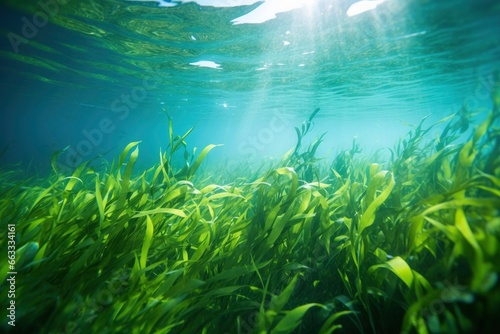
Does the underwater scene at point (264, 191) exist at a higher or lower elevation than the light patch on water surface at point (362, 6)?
lower

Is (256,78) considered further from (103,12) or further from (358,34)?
(103,12)

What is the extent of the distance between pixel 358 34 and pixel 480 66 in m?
10.8

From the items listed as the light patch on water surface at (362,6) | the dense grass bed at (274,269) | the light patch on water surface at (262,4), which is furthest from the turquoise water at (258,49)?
the dense grass bed at (274,269)

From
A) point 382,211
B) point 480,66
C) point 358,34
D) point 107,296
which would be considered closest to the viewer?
point 107,296

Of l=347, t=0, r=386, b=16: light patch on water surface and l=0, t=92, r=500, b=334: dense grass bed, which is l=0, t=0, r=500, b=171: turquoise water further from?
l=0, t=92, r=500, b=334: dense grass bed

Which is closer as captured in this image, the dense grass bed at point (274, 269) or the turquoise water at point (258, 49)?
the dense grass bed at point (274, 269)

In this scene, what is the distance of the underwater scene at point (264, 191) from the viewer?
1.58m

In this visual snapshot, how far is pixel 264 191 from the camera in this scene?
270 centimetres

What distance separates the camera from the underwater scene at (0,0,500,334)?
5.18 ft

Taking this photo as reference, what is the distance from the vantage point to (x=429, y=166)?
3.22 metres

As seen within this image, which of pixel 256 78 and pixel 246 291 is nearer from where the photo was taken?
pixel 246 291

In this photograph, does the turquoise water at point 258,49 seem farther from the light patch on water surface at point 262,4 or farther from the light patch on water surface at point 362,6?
the light patch on water surface at point 362,6

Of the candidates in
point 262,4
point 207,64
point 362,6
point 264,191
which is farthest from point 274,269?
point 207,64

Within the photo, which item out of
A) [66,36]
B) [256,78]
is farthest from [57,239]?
[256,78]
